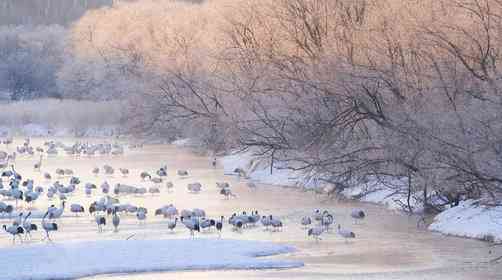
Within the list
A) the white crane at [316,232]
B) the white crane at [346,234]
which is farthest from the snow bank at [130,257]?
the white crane at [346,234]

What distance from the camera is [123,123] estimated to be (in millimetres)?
44000

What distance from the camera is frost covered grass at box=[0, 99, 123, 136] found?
47.5 m

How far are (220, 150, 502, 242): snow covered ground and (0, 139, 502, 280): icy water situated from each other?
1.08 ft

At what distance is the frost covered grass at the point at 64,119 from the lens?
47469mm

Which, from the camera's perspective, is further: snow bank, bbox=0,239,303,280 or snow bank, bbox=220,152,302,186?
snow bank, bbox=220,152,302,186

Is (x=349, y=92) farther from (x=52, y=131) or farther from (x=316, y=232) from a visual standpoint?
(x=52, y=131)

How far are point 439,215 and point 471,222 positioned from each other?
145cm

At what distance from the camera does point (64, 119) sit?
49.5 m

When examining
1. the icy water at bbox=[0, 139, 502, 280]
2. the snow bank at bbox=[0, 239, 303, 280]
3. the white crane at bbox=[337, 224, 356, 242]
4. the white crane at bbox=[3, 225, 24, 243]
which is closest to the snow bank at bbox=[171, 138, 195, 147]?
the icy water at bbox=[0, 139, 502, 280]

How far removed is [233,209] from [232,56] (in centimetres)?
853

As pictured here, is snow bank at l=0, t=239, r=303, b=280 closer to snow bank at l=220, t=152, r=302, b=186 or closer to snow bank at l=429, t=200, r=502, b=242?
snow bank at l=429, t=200, r=502, b=242

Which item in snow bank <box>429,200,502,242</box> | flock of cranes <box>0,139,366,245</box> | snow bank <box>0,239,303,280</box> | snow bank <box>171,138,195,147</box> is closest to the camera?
snow bank <box>0,239,303,280</box>

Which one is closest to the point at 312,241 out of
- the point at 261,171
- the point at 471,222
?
the point at 471,222

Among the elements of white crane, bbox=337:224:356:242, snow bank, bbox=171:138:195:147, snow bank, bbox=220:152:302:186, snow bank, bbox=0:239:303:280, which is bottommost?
snow bank, bbox=0:239:303:280
